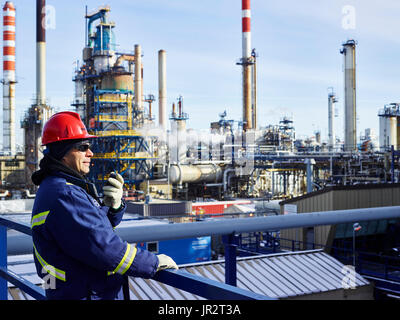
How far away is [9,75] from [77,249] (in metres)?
47.9

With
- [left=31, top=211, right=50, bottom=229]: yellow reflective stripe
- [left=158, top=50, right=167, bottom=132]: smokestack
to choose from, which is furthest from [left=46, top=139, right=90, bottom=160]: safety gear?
[left=158, top=50, right=167, bottom=132]: smokestack

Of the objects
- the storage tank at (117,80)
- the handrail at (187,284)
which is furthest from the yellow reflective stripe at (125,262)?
the storage tank at (117,80)

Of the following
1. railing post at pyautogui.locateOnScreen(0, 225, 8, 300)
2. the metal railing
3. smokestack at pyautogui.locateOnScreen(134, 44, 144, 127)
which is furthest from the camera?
smokestack at pyautogui.locateOnScreen(134, 44, 144, 127)

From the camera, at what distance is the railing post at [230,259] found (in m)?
2.00

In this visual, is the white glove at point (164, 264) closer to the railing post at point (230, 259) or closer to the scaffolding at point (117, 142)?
the railing post at point (230, 259)

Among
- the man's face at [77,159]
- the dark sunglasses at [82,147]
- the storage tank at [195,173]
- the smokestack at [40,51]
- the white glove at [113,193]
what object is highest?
the smokestack at [40,51]

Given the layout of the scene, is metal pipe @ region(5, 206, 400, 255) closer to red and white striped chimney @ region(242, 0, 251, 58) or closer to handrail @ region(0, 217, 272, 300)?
handrail @ region(0, 217, 272, 300)

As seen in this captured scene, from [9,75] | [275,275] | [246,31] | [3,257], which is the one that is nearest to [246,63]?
[246,31]

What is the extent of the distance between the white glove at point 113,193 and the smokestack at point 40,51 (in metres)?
43.8

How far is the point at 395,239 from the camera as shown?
15172 millimetres

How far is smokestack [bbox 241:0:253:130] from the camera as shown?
1602 inches

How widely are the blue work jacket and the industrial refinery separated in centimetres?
1220

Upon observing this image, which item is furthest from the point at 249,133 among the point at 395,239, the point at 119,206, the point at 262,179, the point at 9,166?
the point at 119,206

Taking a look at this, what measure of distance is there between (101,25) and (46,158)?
3902cm
